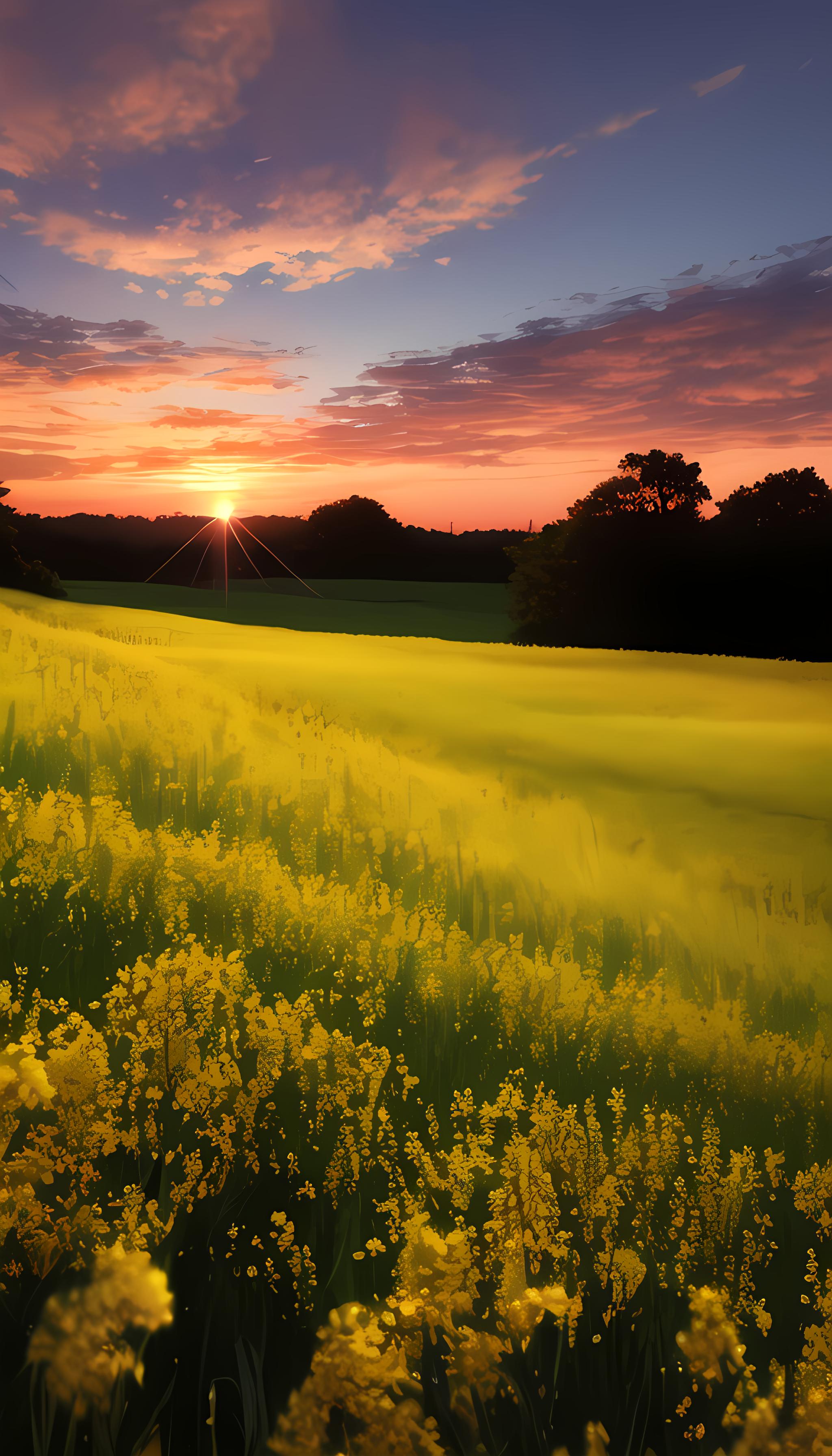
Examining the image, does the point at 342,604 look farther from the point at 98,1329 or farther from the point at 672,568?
the point at 98,1329

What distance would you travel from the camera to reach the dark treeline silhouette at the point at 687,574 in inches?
1613

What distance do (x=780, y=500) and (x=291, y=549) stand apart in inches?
2081

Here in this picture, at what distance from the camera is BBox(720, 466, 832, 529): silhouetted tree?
44062 millimetres

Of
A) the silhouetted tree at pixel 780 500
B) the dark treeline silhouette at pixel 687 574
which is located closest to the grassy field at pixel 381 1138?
the dark treeline silhouette at pixel 687 574

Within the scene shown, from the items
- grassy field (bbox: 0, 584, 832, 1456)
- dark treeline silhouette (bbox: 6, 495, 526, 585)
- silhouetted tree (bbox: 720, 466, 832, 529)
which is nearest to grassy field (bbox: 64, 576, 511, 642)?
dark treeline silhouette (bbox: 6, 495, 526, 585)

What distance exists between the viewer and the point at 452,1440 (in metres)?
3.11

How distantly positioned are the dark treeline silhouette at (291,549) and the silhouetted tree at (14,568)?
2373 centimetres

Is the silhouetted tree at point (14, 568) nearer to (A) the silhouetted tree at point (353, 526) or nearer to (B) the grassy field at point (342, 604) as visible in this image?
(B) the grassy field at point (342, 604)

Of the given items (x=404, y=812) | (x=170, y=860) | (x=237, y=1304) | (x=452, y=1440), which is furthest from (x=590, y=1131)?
(x=404, y=812)

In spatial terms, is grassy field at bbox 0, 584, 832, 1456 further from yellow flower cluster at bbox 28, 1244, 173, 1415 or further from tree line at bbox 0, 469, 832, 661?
tree line at bbox 0, 469, 832, 661

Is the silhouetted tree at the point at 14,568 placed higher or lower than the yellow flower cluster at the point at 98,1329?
higher

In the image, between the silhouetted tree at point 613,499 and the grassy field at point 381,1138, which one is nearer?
the grassy field at point 381,1138

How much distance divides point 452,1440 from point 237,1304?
2.89 ft

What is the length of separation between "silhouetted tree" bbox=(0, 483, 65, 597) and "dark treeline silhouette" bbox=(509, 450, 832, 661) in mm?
27458
